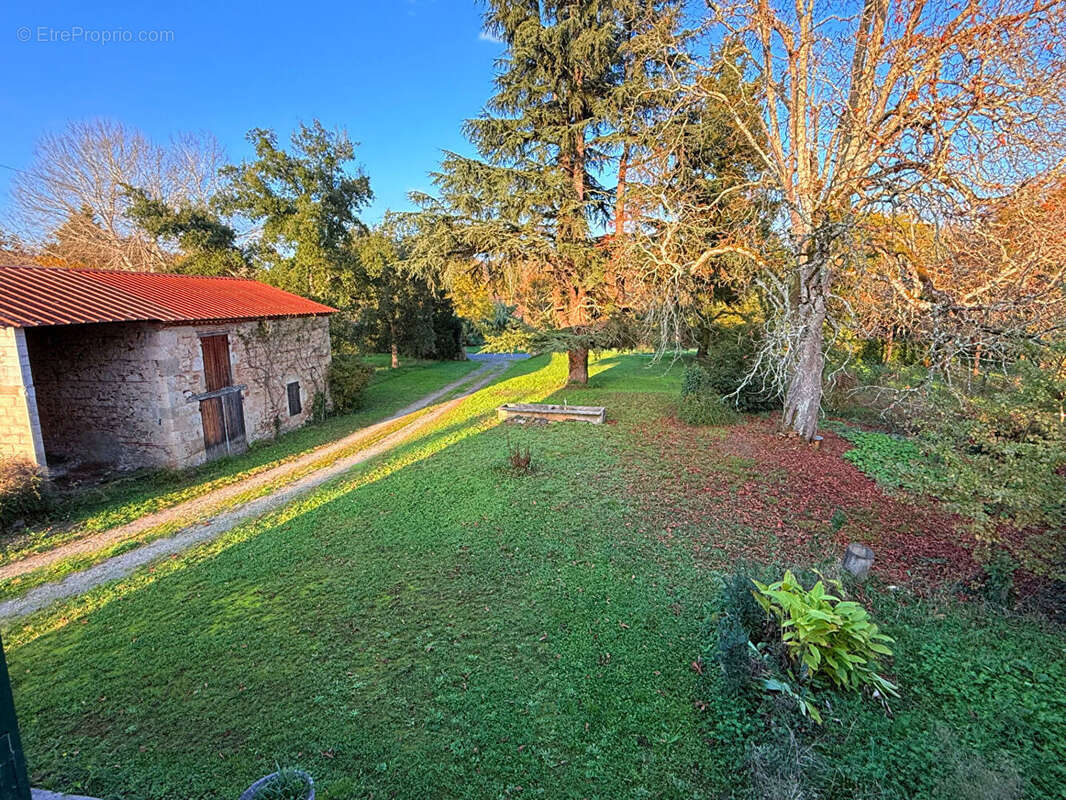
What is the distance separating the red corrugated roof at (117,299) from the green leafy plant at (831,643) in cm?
1144

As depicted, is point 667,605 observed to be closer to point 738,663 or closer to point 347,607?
point 738,663

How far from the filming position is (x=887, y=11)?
29.6 feet

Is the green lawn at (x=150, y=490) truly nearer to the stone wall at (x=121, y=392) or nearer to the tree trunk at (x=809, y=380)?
the stone wall at (x=121, y=392)

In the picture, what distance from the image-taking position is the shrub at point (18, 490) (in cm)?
781

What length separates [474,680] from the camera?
432cm

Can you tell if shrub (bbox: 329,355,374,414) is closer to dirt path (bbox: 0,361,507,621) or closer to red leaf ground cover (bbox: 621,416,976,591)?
dirt path (bbox: 0,361,507,621)

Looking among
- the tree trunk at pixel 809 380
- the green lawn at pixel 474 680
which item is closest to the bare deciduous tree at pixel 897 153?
the tree trunk at pixel 809 380

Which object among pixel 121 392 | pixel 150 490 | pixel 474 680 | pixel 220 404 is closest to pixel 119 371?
pixel 121 392

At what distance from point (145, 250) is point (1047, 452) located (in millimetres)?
30677

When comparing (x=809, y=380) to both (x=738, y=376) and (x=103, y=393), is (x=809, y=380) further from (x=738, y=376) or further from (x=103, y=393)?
(x=103, y=393)

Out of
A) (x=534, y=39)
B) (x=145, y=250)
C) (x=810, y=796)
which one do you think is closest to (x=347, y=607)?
(x=810, y=796)

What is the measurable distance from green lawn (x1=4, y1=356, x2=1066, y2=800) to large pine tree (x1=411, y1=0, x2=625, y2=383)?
1135cm

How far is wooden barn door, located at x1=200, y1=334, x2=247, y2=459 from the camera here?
11.4m

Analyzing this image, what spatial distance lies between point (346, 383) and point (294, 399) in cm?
214
